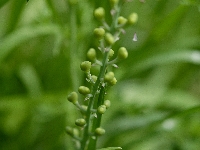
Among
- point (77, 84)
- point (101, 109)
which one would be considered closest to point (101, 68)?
point (101, 109)

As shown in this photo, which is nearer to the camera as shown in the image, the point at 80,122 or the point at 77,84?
the point at 80,122

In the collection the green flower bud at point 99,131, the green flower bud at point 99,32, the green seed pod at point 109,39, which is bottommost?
the green flower bud at point 99,131

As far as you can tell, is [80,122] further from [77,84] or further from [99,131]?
[77,84]

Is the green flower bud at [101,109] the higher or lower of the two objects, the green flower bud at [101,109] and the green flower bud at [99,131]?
the higher

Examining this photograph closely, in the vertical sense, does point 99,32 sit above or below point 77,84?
below

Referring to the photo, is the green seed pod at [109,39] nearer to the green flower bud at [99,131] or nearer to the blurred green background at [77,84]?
the green flower bud at [99,131]

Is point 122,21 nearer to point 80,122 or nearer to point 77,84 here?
point 80,122

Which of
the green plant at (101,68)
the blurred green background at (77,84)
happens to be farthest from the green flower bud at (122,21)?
the blurred green background at (77,84)

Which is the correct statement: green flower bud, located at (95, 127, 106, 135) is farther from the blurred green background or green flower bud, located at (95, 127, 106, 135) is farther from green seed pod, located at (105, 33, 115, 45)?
the blurred green background

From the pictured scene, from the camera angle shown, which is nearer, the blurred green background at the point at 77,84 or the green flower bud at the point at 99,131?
the green flower bud at the point at 99,131
